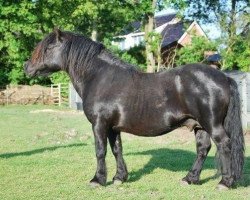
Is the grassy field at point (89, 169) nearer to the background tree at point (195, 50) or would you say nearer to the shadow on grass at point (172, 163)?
the shadow on grass at point (172, 163)

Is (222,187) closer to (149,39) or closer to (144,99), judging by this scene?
(144,99)

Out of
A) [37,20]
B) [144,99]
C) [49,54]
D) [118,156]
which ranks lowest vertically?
[118,156]

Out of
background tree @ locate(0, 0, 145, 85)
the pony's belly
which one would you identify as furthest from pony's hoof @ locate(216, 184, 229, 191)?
background tree @ locate(0, 0, 145, 85)

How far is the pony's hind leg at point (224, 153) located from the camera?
244 inches

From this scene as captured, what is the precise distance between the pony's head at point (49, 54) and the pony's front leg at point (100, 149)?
1.21m

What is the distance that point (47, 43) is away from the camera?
22.6 ft

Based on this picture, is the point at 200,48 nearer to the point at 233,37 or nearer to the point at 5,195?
the point at 233,37

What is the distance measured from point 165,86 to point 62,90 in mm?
27117

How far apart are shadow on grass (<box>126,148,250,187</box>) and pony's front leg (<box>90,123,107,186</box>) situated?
2.39 ft

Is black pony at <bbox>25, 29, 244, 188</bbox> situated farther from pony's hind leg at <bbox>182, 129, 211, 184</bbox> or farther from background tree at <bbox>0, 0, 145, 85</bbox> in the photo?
background tree at <bbox>0, 0, 145, 85</bbox>

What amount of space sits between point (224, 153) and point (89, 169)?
9.21 feet

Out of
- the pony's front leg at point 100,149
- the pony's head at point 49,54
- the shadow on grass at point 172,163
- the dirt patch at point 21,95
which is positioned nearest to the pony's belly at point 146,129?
the pony's front leg at point 100,149

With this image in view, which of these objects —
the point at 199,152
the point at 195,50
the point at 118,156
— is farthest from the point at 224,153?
the point at 195,50

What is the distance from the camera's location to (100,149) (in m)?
6.62
